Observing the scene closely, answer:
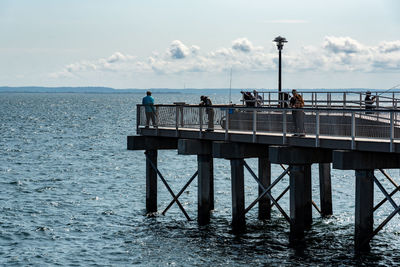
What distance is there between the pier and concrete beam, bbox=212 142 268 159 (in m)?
0.03

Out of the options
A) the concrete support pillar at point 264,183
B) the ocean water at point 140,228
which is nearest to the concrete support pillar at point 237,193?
the ocean water at point 140,228

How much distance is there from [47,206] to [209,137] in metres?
11.9

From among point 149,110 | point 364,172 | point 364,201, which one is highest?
point 149,110

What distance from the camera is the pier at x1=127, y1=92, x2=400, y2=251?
75.0 feet

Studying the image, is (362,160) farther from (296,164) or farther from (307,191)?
(307,191)

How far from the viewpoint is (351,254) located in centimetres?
2506

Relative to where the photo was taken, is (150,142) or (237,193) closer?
(237,193)

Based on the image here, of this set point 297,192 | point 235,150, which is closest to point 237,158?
point 235,150

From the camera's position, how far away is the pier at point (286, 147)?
75.0 feet

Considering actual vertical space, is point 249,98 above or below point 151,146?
above

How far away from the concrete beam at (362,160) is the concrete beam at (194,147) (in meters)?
6.91

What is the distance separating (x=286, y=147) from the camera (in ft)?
80.9

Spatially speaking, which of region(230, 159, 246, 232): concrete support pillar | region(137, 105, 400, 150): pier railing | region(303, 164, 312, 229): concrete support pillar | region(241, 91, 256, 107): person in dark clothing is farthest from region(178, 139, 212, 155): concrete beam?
region(241, 91, 256, 107): person in dark clothing

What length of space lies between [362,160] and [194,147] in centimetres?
777
